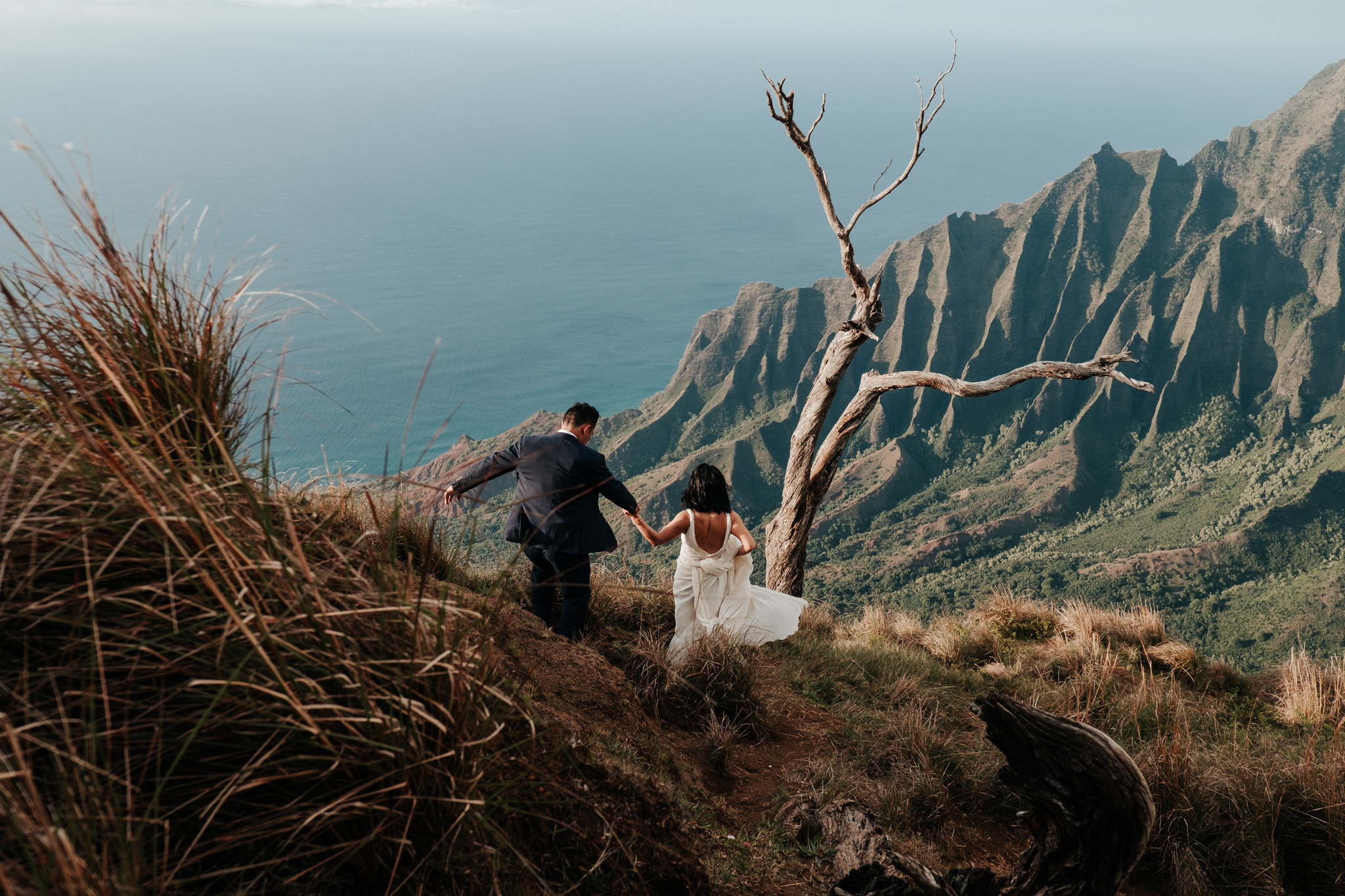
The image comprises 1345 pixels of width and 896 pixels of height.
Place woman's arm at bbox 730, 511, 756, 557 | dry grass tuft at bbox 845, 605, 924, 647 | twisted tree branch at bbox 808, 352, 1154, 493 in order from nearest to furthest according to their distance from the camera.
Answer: woman's arm at bbox 730, 511, 756, 557 → twisted tree branch at bbox 808, 352, 1154, 493 → dry grass tuft at bbox 845, 605, 924, 647

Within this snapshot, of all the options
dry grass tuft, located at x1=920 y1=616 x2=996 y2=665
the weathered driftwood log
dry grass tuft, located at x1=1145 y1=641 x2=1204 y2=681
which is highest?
the weathered driftwood log

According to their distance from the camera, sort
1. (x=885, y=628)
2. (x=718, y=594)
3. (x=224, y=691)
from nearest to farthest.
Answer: (x=224, y=691)
(x=718, y=594)
(x=885, y=628)

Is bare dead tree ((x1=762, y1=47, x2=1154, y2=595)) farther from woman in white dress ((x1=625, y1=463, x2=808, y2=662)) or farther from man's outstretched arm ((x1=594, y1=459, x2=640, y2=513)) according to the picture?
man's outstretched arm ((x1=594, y1=459, x2=640, y2=513))

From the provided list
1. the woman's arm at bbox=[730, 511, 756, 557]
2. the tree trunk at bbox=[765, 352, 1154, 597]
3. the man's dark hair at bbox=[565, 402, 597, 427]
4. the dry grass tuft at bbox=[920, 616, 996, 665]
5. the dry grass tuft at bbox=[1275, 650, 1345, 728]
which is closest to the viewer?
the man's dark hair at bbox=[565, 402, 597, 427]

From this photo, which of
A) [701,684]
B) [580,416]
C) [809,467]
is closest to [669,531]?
[580,416]

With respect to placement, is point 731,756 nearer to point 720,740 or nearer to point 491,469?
point 720,740

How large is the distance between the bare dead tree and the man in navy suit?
392 cm

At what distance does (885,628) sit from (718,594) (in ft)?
13.5

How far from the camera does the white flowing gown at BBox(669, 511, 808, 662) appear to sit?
5609 millimetres

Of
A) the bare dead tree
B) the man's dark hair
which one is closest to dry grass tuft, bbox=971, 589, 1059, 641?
the bare dead tree

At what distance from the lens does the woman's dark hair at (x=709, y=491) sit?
5430 mm

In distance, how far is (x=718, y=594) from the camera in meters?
5.73

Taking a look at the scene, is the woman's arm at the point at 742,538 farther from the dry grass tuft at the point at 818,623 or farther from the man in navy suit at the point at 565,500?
the dry grass tuft at the point at 818,623

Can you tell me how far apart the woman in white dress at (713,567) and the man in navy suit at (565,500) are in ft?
1.87
